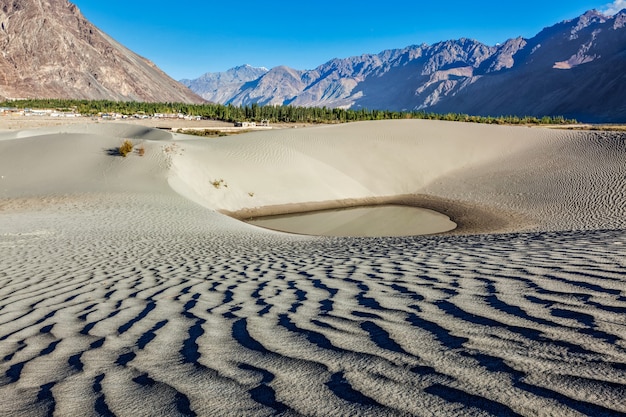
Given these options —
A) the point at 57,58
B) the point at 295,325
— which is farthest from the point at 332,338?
the point at 57,58

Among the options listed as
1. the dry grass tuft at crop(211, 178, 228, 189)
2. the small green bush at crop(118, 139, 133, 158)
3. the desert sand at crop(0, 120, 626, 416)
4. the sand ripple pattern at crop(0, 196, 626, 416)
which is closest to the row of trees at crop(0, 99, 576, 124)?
the dry grass tuft at crop(211, 178, 228, 189)

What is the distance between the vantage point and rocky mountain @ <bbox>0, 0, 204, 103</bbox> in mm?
142750

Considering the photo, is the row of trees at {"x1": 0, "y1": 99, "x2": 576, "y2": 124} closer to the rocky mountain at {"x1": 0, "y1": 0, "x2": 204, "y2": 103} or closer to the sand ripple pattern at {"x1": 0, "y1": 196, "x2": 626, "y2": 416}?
the sand ripple pattern at {"x1": 0, "y1": 196, "x2": 626, "y2": 416}

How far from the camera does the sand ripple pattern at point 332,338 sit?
2.26 m

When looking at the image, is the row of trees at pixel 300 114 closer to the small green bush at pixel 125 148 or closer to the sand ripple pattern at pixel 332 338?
the small green bush at pixel 125 148

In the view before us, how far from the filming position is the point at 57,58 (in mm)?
154500

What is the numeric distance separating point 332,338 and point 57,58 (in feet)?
607

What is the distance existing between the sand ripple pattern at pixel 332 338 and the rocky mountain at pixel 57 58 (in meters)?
155

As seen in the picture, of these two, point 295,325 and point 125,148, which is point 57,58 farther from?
point 295,325

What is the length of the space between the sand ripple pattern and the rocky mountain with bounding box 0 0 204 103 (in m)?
155

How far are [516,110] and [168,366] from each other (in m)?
212

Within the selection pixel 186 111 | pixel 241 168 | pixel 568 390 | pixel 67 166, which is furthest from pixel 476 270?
pixel 186 111

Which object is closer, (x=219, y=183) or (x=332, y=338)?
(x=332, y=338)

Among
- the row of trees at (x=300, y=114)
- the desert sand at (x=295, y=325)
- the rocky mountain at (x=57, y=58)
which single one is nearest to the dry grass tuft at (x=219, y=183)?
the desert sand at (x=295, y=325)
